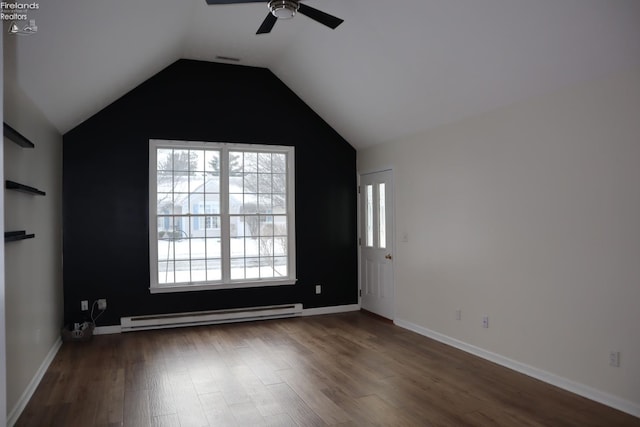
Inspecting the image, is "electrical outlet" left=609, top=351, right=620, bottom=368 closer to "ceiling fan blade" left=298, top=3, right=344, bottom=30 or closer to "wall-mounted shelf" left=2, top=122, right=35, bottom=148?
"ceiling fan blade" left=298, top=3, right=344, bottom=30

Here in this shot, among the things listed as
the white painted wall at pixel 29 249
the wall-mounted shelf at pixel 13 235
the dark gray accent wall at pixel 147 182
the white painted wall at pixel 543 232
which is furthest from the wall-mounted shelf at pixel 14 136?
the white painted wall at pixel 543 232

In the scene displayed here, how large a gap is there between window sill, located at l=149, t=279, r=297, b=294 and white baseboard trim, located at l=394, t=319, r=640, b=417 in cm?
210

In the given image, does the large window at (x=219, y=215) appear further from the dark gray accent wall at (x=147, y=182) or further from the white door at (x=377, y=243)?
the white door at (x=377, y=243)

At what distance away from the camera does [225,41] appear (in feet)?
17.5

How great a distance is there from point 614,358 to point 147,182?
5226mm

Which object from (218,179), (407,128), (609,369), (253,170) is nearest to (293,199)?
(253,170)

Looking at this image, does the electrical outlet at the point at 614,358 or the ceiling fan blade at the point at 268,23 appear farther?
the ceiling fan blade at the point at 268,23

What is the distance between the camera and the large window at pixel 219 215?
19.1 ft

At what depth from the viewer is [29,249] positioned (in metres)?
3.79

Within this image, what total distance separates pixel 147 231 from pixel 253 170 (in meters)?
1.64

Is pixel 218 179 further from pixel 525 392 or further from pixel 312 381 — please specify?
pixel 525 392

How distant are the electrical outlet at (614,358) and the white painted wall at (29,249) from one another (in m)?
4.24

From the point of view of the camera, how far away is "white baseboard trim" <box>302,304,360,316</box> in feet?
21.2

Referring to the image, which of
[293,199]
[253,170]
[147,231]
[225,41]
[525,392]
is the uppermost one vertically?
[225,41]
